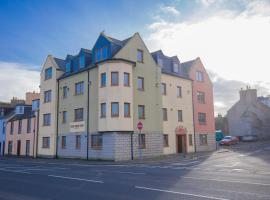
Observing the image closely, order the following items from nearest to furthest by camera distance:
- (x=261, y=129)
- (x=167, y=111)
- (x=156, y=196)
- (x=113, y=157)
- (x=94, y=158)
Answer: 1. (x=156, y=196)
2. (x=113, y=157)
3. (x=94, y=158)
4. (x=167, y=111)
5. (x=261, y=129)

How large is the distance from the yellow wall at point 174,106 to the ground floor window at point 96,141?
26.5ft

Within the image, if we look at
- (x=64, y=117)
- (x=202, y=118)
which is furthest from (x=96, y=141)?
(x=202, y=118)

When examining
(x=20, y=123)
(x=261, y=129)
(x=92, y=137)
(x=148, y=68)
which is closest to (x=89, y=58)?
(x=148, y=68)

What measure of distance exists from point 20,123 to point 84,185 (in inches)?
1388

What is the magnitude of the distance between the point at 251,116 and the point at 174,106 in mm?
30760

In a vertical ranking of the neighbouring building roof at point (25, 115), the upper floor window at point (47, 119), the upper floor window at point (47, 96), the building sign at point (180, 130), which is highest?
the upper floor window at point (47, 96)

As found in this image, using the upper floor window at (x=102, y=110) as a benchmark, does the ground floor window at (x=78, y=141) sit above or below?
below

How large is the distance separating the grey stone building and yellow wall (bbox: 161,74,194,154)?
2690cm

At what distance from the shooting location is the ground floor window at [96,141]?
93.3 feet

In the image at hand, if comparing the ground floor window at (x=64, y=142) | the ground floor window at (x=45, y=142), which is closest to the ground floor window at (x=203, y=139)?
the ground floor window at (x=64, y=142)

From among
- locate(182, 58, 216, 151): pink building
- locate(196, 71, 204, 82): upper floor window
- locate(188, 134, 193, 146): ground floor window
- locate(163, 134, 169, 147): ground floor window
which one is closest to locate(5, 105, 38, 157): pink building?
locate(163, 134, 169, 147): ground floor window

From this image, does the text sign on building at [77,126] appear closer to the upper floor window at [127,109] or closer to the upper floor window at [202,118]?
the upper floor window at [127,109]

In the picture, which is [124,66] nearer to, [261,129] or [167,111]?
[167,111]

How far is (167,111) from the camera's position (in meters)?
33.9
